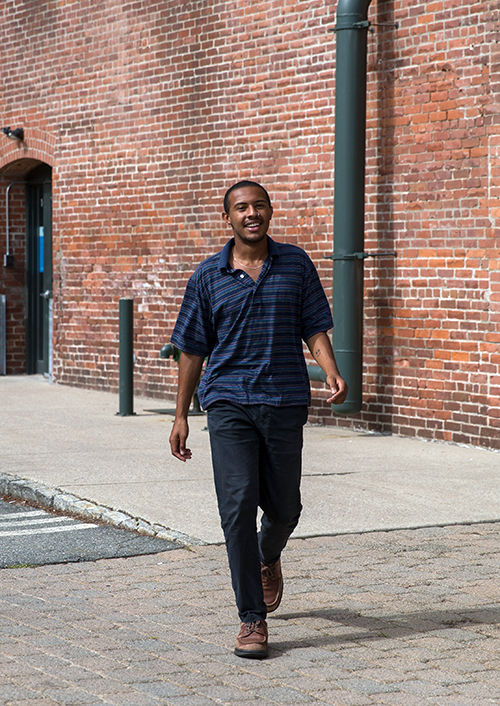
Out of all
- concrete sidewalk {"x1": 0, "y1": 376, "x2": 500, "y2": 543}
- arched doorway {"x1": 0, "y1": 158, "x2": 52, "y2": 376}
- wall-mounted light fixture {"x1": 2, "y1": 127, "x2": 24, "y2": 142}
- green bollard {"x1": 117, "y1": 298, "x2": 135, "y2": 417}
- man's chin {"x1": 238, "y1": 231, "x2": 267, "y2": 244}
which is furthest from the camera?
arched doorway {"x1": 0, "y1": 158, "x2": 52, "y2": 376}

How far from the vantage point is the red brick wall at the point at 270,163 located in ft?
30.4

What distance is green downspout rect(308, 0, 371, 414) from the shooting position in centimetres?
971

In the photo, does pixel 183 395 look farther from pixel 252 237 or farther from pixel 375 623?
pixel 375 623

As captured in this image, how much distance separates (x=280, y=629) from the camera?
4.68 meters

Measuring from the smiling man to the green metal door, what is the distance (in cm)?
1101

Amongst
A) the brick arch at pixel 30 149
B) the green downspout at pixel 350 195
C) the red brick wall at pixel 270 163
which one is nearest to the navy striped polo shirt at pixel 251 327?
the red brick wall at pixel 270 163

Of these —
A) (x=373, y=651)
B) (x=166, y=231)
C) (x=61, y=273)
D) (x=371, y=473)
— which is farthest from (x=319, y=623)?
(x=61, y=273)

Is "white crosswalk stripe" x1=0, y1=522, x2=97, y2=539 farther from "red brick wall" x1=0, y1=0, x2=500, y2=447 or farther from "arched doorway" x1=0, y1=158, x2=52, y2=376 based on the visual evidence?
"arched doorway" x1=0, y1=158, x2=52, y2=376

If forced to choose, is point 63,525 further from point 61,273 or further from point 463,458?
point 61,273

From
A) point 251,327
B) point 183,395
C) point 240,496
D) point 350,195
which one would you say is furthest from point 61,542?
point 350,195

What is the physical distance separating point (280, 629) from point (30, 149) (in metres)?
11.4

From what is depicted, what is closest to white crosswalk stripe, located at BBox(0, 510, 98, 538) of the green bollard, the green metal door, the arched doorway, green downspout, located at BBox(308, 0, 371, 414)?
green downspout, located at BBox(308, 0, 371, 414)

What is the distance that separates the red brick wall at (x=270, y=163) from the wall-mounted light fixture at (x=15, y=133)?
0.15 m

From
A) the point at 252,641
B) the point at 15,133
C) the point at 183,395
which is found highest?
the point at 15,133
